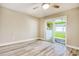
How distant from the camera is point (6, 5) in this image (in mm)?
920

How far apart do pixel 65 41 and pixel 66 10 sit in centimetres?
42

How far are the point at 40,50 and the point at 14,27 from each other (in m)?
0.48

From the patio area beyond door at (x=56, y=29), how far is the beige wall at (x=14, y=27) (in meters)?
0.19

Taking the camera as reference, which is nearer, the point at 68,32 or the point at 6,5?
the point at 6,5

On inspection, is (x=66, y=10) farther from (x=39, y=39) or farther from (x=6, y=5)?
(x=6, y=5)

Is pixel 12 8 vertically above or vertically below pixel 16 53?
above

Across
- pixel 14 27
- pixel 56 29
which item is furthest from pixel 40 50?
pixel 14 27

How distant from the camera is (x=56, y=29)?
1.05 metres

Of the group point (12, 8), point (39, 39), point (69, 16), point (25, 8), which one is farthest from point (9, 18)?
point (69, 16)

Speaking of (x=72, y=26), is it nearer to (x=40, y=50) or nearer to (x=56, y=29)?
(x=56, y=29)

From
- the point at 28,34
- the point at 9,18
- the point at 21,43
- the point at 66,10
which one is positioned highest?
the point at 66,10

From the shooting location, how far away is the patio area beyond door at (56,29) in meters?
1.03

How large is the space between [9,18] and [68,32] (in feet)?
2.60

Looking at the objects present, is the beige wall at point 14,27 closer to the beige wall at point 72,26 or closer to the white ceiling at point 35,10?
the white ceiling at point 35,10
